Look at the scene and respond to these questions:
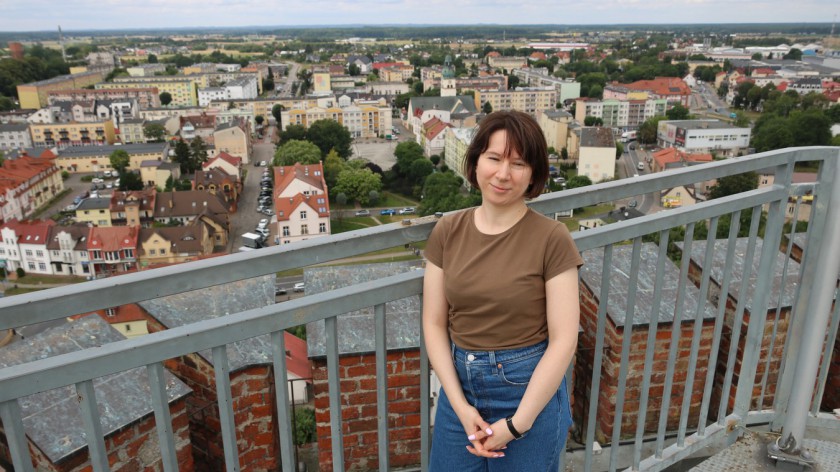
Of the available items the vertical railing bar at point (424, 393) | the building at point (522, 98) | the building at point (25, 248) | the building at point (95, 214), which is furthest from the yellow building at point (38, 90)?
the vertical railing bar at point (424, 393)

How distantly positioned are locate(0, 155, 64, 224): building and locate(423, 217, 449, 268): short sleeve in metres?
26.1

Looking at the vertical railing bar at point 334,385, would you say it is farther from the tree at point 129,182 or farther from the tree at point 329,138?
the tree at point 329,138

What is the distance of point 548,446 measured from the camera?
4.50 feet

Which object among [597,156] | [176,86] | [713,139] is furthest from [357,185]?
[176,86]

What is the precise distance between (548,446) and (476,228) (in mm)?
496

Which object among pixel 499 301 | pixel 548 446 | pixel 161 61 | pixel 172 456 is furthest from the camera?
pixel 161 61

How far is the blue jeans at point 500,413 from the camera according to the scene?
1307 millimetres

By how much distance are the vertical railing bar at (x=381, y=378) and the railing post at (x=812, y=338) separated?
1.28 m

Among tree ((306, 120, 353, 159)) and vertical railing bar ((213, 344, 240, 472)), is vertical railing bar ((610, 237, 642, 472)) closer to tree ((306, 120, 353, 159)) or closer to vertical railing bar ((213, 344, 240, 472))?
vertical railing bar ((213, 344, 240, 472))

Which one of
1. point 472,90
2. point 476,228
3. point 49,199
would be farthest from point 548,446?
point 472,90

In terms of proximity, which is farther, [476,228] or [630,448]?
[630,448]

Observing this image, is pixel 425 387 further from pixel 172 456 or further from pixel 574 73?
pixel 574 73

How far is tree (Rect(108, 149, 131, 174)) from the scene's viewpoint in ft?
98.3

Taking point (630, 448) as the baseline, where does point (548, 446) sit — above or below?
above
